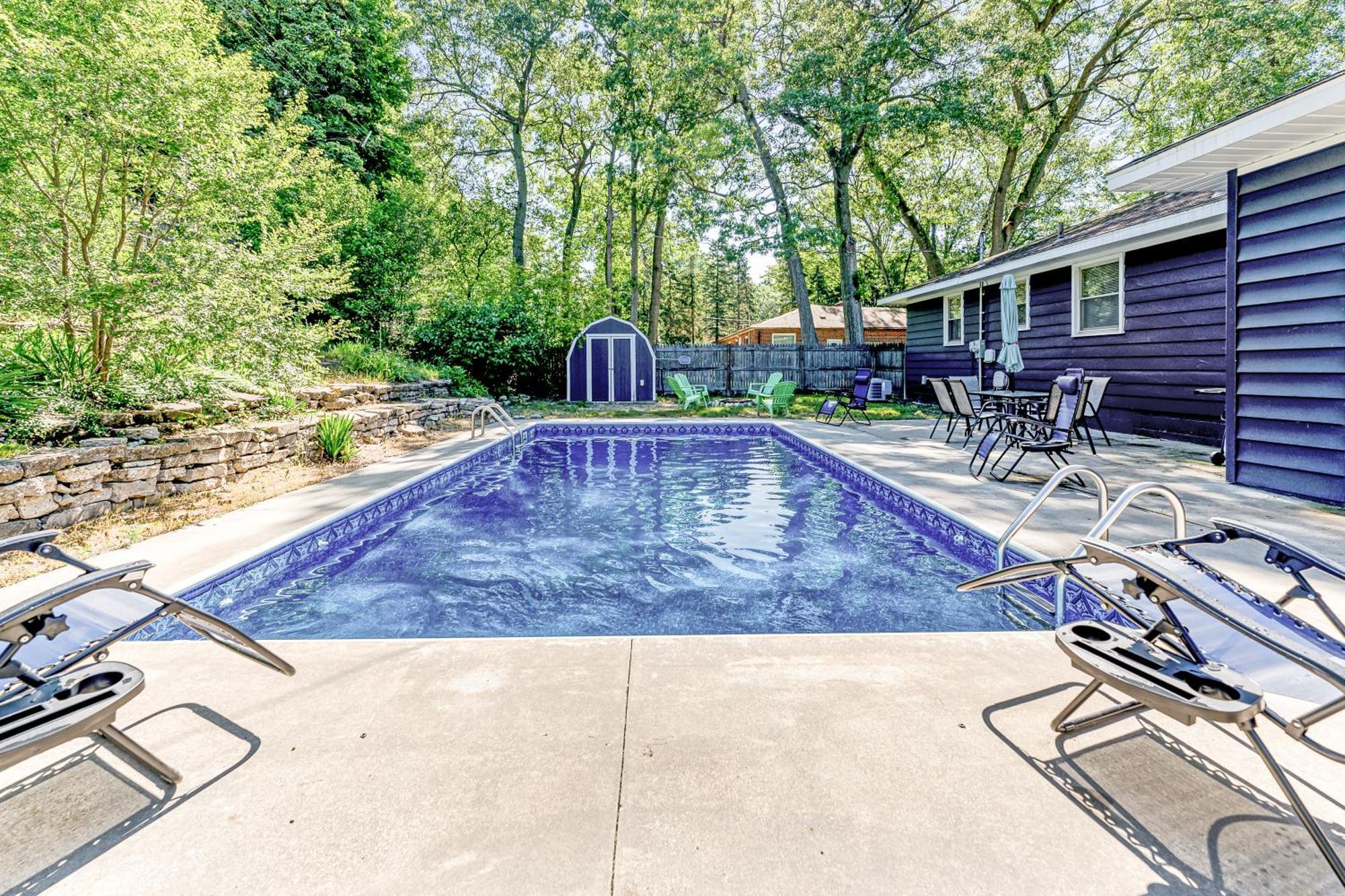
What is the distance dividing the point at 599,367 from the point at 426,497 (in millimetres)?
10347

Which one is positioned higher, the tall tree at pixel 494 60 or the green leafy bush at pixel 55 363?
the tall tree at pixel 494 60

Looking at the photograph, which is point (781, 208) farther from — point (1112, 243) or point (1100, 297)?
point (1112, 243)

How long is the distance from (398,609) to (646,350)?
13363 mm

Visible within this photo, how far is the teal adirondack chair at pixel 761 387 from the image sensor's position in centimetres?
1365

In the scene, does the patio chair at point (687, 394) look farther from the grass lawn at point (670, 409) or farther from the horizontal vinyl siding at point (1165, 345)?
the horizontal vinyl siding at point (1165, 345)

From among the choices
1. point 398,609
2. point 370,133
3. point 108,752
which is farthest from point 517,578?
point 370,133

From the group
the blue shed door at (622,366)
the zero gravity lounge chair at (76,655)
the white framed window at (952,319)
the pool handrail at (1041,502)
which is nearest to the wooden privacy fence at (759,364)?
the blue shed door at (622,366)

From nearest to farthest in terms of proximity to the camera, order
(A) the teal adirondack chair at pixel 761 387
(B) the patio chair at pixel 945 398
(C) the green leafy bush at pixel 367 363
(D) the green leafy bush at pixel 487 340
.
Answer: (B) the patio chair at pixel 945 398, (C) the green leafy bush at pixel 367 363, (A) the teal adirondack chair at pixel 761 387, (D) the green leafy bush at pixel 487 340

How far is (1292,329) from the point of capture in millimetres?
4969

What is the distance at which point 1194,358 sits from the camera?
26.2ft

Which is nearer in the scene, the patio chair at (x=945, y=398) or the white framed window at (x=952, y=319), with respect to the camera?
the patio chair at (x=945, y=398)

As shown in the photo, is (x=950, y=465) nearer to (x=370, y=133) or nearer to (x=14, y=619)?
(x=14, y=619)

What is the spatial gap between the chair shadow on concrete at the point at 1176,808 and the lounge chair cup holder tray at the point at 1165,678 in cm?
27

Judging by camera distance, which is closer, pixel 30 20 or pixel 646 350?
pixel 30 20
